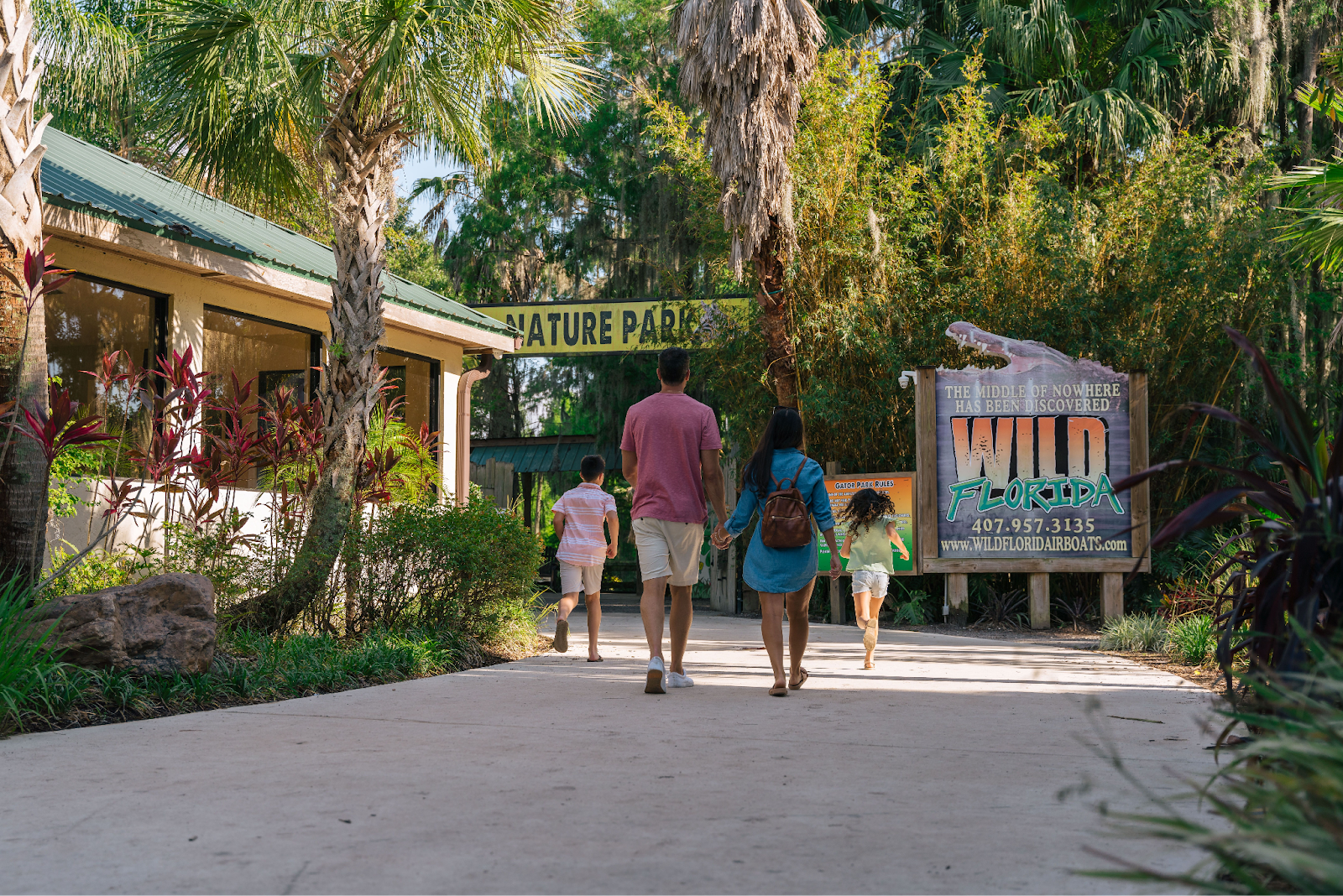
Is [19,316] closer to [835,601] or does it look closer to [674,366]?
[674,366]

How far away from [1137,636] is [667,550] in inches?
195

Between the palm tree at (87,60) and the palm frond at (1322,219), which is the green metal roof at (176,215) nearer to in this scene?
the palm frond at (1322,219)

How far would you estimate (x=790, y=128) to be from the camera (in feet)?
42.3

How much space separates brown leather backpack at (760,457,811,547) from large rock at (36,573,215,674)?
10.4ft

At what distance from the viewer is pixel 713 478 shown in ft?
21.0

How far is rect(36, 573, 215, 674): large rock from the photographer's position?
5422mm

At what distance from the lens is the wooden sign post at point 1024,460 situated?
1205cm

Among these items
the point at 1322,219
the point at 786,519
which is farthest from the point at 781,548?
the point at 1322,219

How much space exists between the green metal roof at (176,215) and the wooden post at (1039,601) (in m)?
7.49

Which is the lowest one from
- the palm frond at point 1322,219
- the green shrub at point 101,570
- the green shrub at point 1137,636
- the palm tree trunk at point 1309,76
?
the green shrub at point 1137,636

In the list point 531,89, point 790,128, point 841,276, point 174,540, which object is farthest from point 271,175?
point 841,276

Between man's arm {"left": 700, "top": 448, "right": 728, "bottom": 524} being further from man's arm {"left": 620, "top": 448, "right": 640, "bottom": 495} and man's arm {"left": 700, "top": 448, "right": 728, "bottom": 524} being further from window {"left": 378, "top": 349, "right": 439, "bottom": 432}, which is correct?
window {"left": 378, "top": 349, "right": 439, "bottom": 432}

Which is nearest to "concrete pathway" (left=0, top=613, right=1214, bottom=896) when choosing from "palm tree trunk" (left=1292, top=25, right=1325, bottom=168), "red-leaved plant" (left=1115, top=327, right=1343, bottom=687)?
"red-leaved plant" (left=1115, top=327, right=1343, bottom=687)

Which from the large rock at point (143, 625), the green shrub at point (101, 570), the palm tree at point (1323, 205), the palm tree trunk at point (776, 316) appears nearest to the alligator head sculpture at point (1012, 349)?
the palm tree trunk at point (776, 316)
